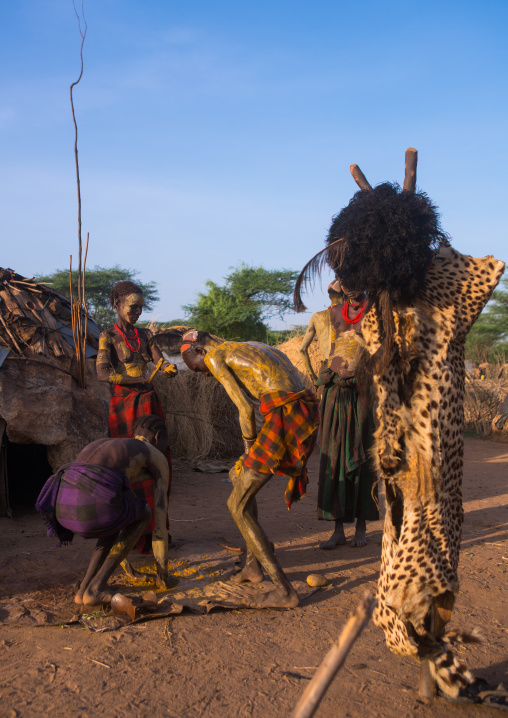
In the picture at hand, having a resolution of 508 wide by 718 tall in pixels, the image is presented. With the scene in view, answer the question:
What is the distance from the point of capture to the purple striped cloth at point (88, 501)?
328 centimetres

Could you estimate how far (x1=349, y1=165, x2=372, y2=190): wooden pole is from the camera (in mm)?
2400

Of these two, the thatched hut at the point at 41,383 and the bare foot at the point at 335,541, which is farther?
the thatched hut at the point at 41,383

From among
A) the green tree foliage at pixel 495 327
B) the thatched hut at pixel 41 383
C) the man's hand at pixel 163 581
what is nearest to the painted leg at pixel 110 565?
the man's hand at pixel 163 581

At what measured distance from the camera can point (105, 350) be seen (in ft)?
15.7

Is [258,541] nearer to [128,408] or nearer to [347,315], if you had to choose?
[128,408]

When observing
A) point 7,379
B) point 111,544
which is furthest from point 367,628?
point 7,379

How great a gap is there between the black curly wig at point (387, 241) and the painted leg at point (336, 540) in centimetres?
304

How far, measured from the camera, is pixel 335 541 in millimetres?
4816

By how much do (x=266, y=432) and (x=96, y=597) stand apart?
4.59ft

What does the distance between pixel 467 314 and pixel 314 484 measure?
19.3 feet

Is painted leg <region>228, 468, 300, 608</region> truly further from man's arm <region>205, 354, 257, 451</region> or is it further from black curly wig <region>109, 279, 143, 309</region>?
black curly wig <region>109, 279, 143, 309</region>

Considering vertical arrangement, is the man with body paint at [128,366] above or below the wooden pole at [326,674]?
above

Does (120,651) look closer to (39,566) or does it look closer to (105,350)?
(39,566)

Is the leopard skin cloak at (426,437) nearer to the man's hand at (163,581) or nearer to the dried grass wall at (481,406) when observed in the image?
the man's hand at (163,581)
